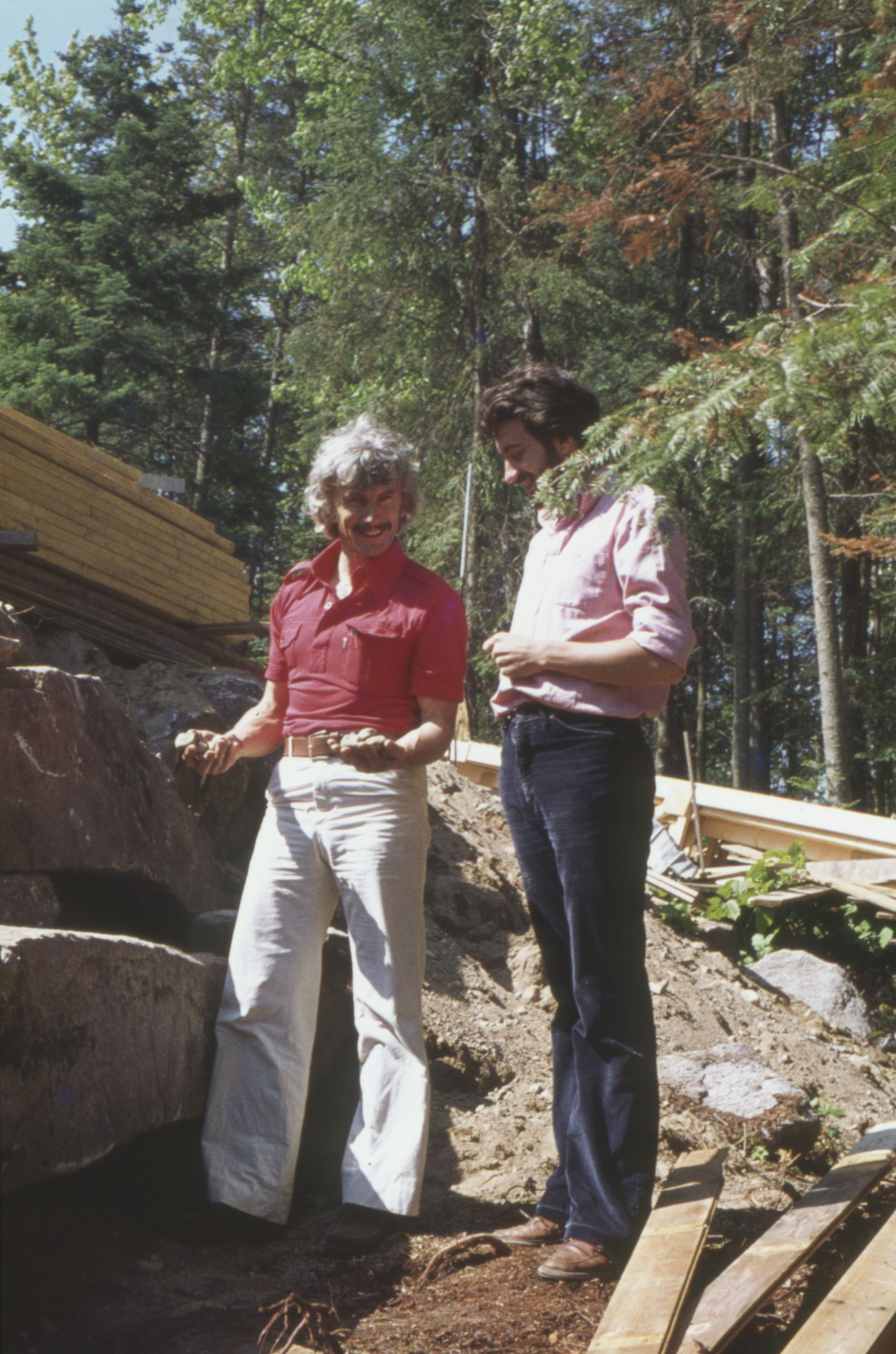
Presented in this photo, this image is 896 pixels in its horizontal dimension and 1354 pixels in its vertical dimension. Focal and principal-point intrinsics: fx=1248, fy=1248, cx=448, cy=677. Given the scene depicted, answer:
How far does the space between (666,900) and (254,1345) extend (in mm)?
5701

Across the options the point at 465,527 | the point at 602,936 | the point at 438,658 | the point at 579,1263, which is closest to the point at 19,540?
the point at 438,658

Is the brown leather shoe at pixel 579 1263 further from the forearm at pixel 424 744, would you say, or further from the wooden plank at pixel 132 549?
the wooden plank at pixel 132 549

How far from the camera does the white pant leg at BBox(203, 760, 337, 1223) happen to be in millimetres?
3242

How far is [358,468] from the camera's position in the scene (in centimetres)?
332

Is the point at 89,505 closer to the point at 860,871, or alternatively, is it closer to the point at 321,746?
the point at 321,746

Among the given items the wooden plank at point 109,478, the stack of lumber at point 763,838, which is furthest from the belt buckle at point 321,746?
the stack of lumber at point 763,838

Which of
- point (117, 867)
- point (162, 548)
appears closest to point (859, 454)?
point (162, 548)

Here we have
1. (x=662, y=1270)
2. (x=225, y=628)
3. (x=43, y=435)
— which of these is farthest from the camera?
(x=225, y=628)

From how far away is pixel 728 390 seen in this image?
2445 mm

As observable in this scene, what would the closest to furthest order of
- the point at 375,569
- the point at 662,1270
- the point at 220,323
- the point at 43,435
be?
the point at 662,1270, the point at 375,569, the point at 43,435, the point at 220,323

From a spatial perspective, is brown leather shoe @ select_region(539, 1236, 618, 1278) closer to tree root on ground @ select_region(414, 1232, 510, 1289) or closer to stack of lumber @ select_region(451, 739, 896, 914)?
tree root on ground @ select_region(414, 1232, 510, 1289)

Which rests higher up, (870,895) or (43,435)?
(43,435)

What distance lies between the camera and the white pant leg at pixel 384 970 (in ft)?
10.4

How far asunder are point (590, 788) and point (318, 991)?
3.23 feet
